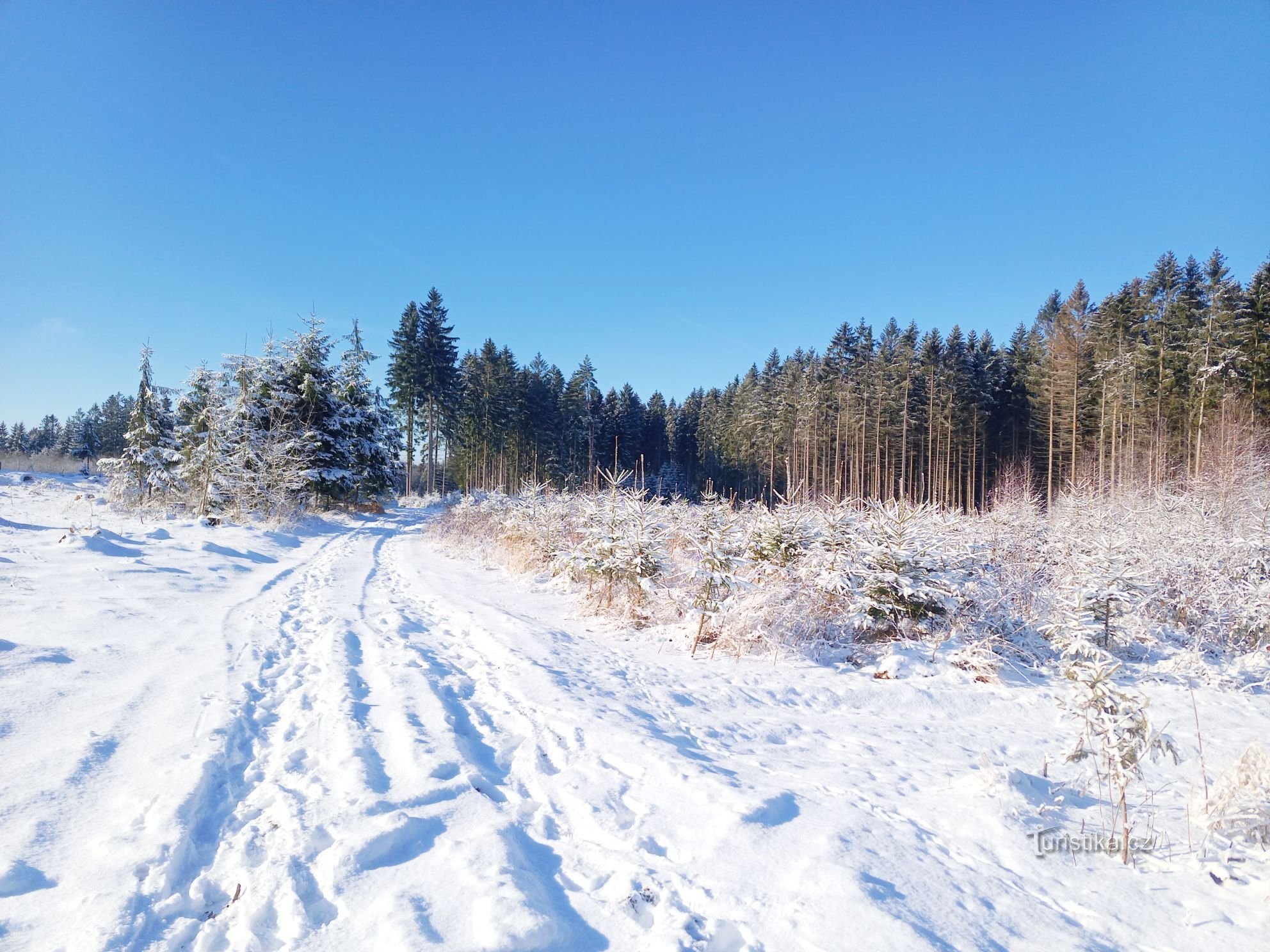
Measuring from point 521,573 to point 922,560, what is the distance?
7.86m

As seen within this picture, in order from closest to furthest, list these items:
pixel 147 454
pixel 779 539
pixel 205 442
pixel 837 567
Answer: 1. pixel 837 567
2. pixel 779 539
3. pixel 205 442
4. pixel 147 454

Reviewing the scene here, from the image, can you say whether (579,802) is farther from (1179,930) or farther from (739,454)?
(739,454)

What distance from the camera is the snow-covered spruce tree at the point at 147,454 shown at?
941 inches

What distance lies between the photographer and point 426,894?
230 centimetres

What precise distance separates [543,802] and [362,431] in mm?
30878

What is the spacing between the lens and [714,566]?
7156mm

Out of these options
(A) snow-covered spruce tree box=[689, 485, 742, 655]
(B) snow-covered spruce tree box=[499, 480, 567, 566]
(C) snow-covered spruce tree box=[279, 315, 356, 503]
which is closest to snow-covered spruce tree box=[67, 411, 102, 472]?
(C) snow-covered spruce tree box=[279, 315, 356, 503]

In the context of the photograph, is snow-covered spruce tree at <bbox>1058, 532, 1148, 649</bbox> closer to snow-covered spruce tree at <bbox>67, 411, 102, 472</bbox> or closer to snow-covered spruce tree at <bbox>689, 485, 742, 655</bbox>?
snow-covered spruce tree at <bbox>689, 485, 742, 655</bbox>

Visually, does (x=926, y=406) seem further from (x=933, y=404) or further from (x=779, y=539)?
(x=779, y=539)

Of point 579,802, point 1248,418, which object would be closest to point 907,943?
point 579,802

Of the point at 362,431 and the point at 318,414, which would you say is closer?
Answer: the point at 318,414

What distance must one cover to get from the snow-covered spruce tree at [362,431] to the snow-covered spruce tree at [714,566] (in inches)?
985

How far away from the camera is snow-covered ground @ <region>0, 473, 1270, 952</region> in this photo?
2.21 meters

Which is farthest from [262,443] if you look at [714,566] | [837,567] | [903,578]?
[903,578]
